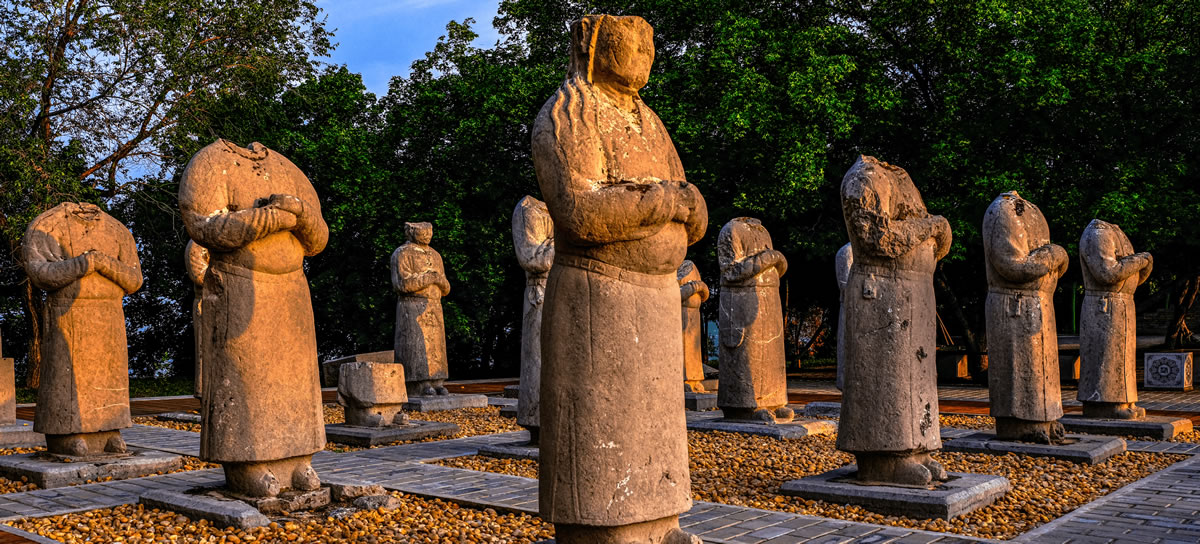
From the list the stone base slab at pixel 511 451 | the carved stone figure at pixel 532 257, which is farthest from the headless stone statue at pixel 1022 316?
the stone base slab at pixel 511 451

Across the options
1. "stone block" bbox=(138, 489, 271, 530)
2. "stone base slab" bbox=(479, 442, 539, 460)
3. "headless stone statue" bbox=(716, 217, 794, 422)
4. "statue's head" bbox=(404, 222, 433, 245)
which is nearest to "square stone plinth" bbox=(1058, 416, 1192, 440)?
"headless stone statue" bbox=(716, 217, 794, 422)

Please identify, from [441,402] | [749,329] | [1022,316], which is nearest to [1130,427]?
[1022,316]

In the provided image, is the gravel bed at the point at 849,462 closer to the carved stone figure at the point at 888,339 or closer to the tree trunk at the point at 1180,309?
the carved stone figure at the point at 888,339

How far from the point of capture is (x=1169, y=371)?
17.5 metres

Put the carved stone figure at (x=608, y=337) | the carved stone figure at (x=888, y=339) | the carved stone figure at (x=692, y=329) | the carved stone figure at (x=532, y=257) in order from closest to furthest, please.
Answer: the carved stone figure at (x=608, y=337) < the carved stone figure at (x=888, y=339) < the carved stone figure at (x=532, y=257) < the carved stone figure at (x=692, y=329)

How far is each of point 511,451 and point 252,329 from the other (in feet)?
11.9

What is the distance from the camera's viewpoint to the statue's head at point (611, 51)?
13.9ft

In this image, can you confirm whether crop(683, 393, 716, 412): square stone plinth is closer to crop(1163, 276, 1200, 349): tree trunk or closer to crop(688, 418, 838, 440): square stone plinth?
crop(688, 418, 838, 440): square stone plinth

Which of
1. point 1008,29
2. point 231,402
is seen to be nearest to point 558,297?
point 231,402

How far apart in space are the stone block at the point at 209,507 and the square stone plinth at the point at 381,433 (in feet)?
12.8

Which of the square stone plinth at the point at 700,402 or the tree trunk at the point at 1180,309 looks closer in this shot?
the square stone plinth at the point at 700,402

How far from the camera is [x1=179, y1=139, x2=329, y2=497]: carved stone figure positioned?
6207mm

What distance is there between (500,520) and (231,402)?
192cm

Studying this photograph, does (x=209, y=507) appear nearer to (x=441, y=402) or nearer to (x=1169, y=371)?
(x=441, y=402)
